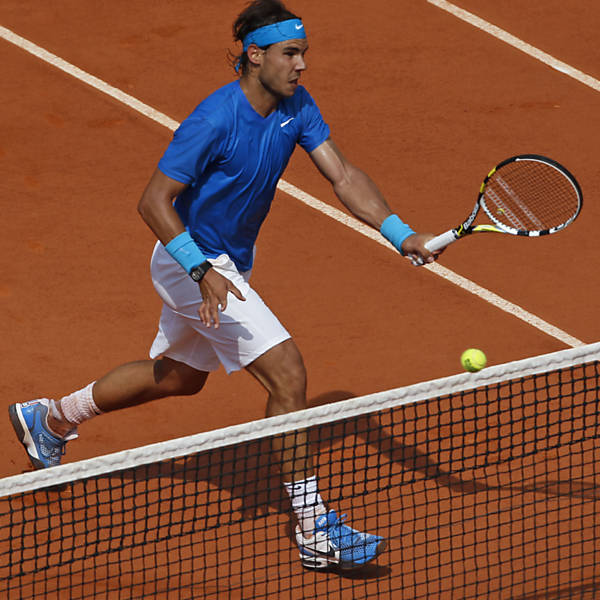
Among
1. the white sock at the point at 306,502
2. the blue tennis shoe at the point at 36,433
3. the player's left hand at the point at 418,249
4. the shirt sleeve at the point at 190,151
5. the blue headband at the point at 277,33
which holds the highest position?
the blue headband at the point at 277,33

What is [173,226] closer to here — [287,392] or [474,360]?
[287,392]

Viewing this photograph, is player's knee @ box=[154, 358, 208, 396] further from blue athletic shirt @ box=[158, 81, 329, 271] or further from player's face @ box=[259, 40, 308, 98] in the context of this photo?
player's face @ box=[259, 40, 308, 98]

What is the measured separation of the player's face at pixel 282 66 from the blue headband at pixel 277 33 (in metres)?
0.02

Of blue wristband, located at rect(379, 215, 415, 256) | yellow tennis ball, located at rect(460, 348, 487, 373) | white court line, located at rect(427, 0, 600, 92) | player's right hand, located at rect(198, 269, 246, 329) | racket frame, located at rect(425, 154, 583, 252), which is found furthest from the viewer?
white court line, located at rect(427, 0, 600, 92)

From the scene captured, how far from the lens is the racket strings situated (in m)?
6.44

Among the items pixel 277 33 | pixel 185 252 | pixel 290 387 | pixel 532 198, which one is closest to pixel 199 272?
pixel 185 252

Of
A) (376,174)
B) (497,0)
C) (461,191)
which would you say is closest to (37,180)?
(376,174)

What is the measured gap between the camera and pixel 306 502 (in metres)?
5.94

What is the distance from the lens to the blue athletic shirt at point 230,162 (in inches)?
227

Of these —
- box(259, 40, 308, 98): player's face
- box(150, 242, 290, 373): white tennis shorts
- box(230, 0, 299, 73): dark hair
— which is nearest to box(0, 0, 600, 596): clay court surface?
box(150, 242, 290, 373): white tennis shorts

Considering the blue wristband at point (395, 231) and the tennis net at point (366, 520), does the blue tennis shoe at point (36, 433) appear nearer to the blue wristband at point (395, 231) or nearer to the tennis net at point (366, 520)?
the tennis net at point (366, 520)

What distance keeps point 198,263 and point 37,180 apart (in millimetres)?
3729

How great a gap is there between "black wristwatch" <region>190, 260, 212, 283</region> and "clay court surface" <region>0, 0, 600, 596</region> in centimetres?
154

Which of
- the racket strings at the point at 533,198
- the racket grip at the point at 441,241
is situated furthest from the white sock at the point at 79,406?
the racket strings at the point at 533,198
